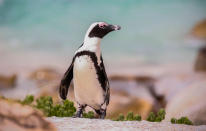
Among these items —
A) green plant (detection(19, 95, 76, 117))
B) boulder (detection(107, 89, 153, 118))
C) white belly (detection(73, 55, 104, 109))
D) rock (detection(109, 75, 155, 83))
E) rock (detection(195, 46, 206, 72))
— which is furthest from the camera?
rock (detection(195, 46, 206, 72))

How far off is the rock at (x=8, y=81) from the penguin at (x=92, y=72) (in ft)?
9.30

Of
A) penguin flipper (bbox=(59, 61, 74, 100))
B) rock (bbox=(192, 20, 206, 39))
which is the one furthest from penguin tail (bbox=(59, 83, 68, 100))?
rock (bbox=(192, 20, 206, 39))

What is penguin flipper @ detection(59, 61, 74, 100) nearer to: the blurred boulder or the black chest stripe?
the black chest stripe

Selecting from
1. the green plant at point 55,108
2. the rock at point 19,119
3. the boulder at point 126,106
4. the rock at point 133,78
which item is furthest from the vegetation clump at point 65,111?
the rock at point 133,78

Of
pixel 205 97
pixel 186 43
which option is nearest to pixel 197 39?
pixel 186 43

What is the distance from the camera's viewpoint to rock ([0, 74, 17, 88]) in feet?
14.3

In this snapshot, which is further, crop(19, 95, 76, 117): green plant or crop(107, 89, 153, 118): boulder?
crop(107, 89, 153, 118): boulder

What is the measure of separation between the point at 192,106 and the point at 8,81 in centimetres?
253

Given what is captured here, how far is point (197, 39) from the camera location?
5.11m

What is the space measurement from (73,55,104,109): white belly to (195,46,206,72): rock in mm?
3378

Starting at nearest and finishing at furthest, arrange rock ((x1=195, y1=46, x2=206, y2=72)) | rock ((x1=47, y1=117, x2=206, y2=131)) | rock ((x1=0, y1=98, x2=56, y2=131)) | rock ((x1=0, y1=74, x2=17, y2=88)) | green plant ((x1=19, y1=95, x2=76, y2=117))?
rock ((x1=0, y1=98, x2=56, y2=131)) < rock ((x1=47, y1=117, x2=206, y2=131)) < green plant ((x1=19, y1=95, x2=76, y2=117)) < rock ((x1=0, y1=74, x2=17, y2=88)) < rock ((x1=195, y1=46, x2=206, y2=72))

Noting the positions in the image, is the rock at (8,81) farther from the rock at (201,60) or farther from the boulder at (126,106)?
the rock at (201,60)

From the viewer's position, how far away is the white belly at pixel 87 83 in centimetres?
158

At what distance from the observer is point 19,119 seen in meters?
1.03
